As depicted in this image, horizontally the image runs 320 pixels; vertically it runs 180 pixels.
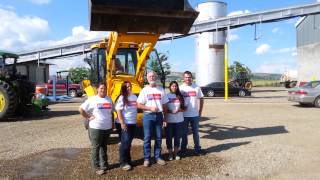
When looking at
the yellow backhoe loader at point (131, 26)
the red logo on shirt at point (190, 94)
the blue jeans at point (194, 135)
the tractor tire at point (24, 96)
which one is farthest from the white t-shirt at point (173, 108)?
the tractor tire at point (24, 96)

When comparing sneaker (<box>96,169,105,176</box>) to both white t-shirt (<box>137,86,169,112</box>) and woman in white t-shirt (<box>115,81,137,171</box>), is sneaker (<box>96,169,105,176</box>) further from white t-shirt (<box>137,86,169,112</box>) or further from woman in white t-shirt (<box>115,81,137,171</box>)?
white t-shirt (<box>137,86,169,112</box>)

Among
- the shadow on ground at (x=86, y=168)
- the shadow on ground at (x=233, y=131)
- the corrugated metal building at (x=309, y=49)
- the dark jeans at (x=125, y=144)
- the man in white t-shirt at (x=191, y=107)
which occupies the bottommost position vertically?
the shadow on ground at (x=86, y=168)

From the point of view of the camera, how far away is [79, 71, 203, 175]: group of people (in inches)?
298

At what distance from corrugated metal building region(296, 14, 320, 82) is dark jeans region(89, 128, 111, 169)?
4282cm

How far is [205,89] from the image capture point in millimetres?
33719

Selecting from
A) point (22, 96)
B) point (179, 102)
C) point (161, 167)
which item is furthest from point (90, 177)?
Result: point (22, 96)

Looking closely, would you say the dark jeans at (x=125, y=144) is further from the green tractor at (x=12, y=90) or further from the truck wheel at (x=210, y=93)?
the truck wheel at (x=210, y=93)

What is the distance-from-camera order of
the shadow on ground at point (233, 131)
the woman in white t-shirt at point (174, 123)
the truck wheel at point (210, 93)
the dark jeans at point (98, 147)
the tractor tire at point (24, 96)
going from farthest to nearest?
the truck wheel at point (210, 93)
the tractor tire at point (24, 96)
the shadow on ground at point (233, 131)
the woman in white t-shirt at point (174, 123)
the dark jeans at point (98, 147)

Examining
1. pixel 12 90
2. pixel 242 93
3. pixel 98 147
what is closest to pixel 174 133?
pixel 98 147

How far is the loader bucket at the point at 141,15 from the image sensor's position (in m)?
8.85

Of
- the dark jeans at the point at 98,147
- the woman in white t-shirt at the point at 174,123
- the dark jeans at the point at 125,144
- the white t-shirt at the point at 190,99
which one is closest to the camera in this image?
the dark jeans at the point at 98,147

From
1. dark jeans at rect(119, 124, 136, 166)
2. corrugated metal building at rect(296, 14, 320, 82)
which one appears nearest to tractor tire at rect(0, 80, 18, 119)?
dark jeans at rect(119, 124, 136, 166)

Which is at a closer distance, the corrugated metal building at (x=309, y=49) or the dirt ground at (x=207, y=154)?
the dirt ground at (x=207, y=154)

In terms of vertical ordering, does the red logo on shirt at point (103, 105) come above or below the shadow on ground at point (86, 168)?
above
